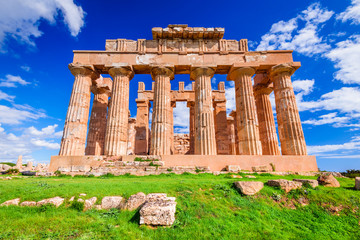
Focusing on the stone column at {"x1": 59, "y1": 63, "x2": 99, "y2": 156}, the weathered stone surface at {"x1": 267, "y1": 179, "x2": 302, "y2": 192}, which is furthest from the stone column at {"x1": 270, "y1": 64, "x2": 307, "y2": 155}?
the stone column at {"x1": 59, "y1": 63, "x2": 99, "y2": 156}

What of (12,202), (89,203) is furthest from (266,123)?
(12,202)

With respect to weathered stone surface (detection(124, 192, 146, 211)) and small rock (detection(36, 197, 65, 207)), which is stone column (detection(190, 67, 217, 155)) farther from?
small rock (detection(36, 197, 65, 207))

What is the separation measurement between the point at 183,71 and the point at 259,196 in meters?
14.9

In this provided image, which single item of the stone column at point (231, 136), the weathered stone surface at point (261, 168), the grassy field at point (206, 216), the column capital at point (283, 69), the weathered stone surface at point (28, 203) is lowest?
the grassy field at point (206, 216)

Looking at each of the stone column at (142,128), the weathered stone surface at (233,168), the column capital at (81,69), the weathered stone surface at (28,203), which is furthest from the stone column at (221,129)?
the weathered stone surface at (28,203)

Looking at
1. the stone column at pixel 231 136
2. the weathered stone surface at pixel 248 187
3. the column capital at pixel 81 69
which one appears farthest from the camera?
the stone column at pixel 231 136

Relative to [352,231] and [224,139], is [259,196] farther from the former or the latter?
[224,139]

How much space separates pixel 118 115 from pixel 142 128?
321 inches

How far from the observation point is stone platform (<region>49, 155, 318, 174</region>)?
13156 mm

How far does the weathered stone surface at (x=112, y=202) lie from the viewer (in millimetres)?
5629

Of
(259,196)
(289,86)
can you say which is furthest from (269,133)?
(259,196)

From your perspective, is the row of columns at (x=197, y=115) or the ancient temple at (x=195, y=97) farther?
the row of columns at (x=197, y=115)

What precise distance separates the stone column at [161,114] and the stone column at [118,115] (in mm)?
2731

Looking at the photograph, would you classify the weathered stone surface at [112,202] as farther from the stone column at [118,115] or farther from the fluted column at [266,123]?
the fluted column at [266,123]
